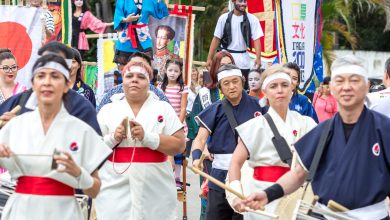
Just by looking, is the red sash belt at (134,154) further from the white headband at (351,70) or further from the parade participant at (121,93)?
the white headband at (351,70)

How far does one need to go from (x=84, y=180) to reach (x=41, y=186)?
354mm

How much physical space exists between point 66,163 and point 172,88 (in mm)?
7208

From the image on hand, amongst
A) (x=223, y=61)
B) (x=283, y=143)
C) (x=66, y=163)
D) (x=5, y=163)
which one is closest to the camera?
(x=66, y=163)

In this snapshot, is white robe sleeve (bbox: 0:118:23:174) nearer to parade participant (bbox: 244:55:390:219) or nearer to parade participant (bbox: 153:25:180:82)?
parade participant (bbox: 244:55:390:219)

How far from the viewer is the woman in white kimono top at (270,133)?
775 centimetres

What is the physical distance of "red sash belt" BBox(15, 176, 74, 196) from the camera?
6.09 m

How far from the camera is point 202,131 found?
30.4ft

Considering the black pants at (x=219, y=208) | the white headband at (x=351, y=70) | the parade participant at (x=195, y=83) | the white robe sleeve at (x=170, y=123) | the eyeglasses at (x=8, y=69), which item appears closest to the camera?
the white headband at (x=351, y=70)

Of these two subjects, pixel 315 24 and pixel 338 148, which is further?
pixel 315 24

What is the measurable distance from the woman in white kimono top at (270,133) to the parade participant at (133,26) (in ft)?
16.4

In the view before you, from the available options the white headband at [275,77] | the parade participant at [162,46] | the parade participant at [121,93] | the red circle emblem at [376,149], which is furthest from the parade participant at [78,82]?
the parade participant at [162,46]

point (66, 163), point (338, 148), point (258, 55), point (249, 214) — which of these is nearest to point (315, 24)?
point (258, 55)

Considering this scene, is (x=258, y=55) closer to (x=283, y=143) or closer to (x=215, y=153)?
(x=215, y=153)

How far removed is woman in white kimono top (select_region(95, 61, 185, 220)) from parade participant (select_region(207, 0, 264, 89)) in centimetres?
460
